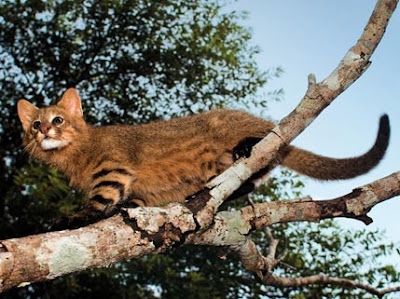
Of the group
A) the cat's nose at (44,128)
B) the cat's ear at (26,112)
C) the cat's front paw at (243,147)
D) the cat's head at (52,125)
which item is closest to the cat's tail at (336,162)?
the cat's front paw at (243,147)

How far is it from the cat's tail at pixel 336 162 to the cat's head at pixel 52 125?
1516mm

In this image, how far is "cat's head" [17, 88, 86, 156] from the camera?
387 centimetres

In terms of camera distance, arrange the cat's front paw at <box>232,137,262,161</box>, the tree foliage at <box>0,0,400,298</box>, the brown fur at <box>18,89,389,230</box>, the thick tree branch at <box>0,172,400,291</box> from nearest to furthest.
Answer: the thick tree branch at <box>0,172,400,291</box>
the cat's front paw at <box>232,137,262,161</box>
the brown fur at <box>18,89,389,230</box>
the tree foliage at <box>0,0,400,298</box>

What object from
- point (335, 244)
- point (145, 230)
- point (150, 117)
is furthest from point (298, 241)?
point (145, 230)

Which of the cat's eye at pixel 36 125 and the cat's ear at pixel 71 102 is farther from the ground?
the cat's ear at pixel 71 102

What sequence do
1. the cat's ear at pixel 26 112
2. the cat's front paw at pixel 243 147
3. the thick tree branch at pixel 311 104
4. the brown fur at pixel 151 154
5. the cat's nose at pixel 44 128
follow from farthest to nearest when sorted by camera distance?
the cat's ear at pixel 26 112 < the cat's nose at pixel 44 128 < the brown fur at pixel 151 154 < the cat's front paw at pixel 243 147 < the thick tree branch at pixel 311 104

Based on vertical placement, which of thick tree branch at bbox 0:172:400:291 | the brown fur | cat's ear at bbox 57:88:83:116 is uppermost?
cat's ear at bbox 57:88:83:116

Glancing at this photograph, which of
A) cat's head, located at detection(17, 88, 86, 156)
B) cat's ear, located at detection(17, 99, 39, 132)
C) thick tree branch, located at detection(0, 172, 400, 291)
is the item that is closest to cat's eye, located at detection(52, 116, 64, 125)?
cat's head, located at detection(17, 88, 86, 156)

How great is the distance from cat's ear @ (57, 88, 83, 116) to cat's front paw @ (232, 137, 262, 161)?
130 centimetres

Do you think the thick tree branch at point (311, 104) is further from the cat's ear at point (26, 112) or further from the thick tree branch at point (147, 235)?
the cat's ear at point (26, 112)

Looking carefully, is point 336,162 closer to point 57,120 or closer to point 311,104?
point 311,104

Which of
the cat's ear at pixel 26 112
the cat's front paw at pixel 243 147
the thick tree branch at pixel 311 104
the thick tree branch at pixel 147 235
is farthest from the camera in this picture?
the cat's ear at pixel 26 112

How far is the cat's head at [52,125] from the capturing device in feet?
12.7

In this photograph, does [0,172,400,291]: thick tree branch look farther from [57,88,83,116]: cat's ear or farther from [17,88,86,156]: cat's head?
[57,88,83,116]: cat's ear
